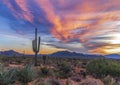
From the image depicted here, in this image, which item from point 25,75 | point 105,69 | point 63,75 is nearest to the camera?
point 25,75

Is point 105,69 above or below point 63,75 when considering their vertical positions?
above

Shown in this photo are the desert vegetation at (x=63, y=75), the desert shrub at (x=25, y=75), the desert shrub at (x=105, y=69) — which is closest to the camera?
the desert vegetation at (x=63, y=75)

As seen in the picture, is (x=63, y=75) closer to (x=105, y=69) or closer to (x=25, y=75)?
(x=105, y=69)

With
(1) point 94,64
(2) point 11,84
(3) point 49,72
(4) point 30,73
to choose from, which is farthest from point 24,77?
(1) point 94,64

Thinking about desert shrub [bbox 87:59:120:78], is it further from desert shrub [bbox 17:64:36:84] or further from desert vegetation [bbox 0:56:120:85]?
desert shrub [bbox 17:64:36:84]

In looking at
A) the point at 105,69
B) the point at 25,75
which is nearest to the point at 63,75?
the point at 105,69

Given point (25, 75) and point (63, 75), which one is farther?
point (63, 75)

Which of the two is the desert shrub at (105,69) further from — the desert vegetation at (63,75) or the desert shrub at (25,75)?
the desert shrub at (25,75)

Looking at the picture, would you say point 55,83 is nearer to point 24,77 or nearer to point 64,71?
point 24,77

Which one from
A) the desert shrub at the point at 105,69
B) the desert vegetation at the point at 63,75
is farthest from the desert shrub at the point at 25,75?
the desert shrub at the point at 105,69

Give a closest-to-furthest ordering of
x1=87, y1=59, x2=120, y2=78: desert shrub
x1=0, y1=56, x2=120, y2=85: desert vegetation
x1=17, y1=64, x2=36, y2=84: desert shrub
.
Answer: x1=0, y1=56, x2=120, y2=85: desert vegetation < x1=17, y1=64, x2=36, y2=84: desert shrub < x1=87, y1=59, x2=120, y2=78: desert shrub

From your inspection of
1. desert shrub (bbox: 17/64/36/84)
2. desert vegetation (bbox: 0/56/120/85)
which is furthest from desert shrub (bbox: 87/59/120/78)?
desert shrub (bbox: 17/64/36/84)

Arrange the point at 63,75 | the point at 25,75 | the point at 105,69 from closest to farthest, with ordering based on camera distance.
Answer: the point at 25,75 → the point at 105,69 → the point at 63,75

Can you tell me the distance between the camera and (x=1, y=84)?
53.2 ft
